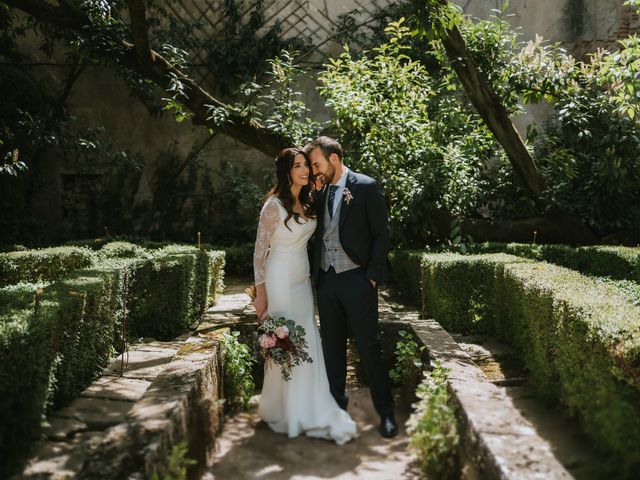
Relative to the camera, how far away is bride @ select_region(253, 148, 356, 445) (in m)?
4.00

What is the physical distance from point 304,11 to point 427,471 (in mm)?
11365

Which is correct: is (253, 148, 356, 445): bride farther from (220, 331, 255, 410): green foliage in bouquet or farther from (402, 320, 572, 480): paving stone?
(402, 320, 572, 480): paving stone

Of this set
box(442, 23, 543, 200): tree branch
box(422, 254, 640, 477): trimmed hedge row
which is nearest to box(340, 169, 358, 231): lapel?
box(422, 254, 640, 477): trimmed hedge row

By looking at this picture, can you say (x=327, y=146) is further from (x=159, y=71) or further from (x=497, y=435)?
(x=159, y=71)

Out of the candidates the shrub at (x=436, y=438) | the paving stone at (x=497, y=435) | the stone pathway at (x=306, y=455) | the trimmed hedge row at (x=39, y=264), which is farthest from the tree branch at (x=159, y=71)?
the shrub at (x=436, y=438)

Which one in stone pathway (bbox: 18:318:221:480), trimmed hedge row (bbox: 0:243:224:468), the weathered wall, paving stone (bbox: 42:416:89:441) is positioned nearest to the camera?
stone pathway (bbox: 18:318:221:480)

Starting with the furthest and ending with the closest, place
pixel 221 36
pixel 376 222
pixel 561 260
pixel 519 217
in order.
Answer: pixel 221 36 → pixel 519 217 → pixel 561 260 → pixel 376 222

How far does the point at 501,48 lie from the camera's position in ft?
29.8

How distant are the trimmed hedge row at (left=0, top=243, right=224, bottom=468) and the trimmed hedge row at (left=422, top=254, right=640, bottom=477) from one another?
255cm

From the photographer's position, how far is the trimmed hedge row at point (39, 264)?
7.12m

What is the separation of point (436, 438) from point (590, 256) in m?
5.00

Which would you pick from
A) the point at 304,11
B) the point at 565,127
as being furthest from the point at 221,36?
the point at 565,127

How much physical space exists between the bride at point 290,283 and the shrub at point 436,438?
72cm

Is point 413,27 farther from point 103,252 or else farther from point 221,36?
point 221,36
